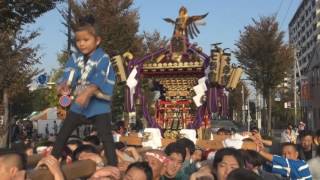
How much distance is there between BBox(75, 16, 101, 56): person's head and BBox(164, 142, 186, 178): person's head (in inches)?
51.5

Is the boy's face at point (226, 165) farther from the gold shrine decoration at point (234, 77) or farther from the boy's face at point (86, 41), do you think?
the gold shrine decoration at point (234, 77)

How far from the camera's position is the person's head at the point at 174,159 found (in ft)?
18.0

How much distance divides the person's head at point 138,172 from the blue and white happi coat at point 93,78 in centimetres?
83

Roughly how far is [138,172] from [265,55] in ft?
101

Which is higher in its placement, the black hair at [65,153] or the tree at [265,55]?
the tree at [265,55]

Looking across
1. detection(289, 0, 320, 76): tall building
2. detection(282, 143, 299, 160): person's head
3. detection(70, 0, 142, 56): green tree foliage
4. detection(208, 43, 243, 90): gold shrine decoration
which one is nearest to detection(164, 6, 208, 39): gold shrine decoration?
detection(208, 43, 243, 90): gold shrine decoration

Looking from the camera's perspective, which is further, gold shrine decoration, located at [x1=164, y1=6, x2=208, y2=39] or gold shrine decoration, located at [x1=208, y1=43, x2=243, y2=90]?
gold shrine decoration, located at [x1=164, y1=6, x2=208, y2=39]

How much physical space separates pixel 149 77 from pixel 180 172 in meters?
9.61

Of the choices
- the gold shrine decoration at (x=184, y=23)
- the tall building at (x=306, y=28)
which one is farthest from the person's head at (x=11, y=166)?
the tall building at (x=306, y=28)

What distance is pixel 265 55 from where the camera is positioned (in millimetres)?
34188

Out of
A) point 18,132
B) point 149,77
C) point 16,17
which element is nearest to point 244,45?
point 18,132

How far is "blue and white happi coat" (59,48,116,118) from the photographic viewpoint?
494 centimetres

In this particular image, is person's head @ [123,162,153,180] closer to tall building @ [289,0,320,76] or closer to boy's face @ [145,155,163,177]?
boy's face @ [145,155,163,177]

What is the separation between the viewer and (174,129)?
563 inches
